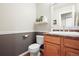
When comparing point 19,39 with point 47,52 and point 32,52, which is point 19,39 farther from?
point 47,52

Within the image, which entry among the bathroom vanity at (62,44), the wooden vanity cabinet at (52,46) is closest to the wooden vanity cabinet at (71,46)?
the bathroom vanity at (62,44)

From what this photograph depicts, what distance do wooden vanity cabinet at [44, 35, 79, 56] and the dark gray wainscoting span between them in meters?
0.27

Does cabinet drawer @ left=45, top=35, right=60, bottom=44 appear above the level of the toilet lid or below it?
above

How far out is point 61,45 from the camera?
1494 millimetres

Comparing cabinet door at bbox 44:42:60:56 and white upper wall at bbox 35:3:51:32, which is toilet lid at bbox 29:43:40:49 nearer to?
cabinet door at bbox 44:42:60:56

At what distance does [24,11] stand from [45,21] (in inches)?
14.7

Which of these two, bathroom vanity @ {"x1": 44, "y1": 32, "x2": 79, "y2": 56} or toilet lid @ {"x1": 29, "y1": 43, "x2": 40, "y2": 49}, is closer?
bathroom vanity @ {"x1": 44, "y1": 32, "x2": 79, "y2": 56}

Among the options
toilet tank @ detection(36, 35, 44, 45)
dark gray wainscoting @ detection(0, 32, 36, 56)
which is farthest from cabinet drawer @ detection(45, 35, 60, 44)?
dark gray wainscoting @ detection(0, 32, 36, 56)

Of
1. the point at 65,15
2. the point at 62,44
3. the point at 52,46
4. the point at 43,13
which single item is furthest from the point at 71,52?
the point at 43,13

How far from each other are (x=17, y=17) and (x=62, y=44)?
0.85 m

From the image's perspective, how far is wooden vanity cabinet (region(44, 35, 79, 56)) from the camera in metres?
1.32

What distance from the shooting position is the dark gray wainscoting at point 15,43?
73.4 inches

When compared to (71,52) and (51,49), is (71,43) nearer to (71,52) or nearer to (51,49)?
(71,52)

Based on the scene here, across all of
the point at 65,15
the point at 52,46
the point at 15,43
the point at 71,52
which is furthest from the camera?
the point at 15,43
